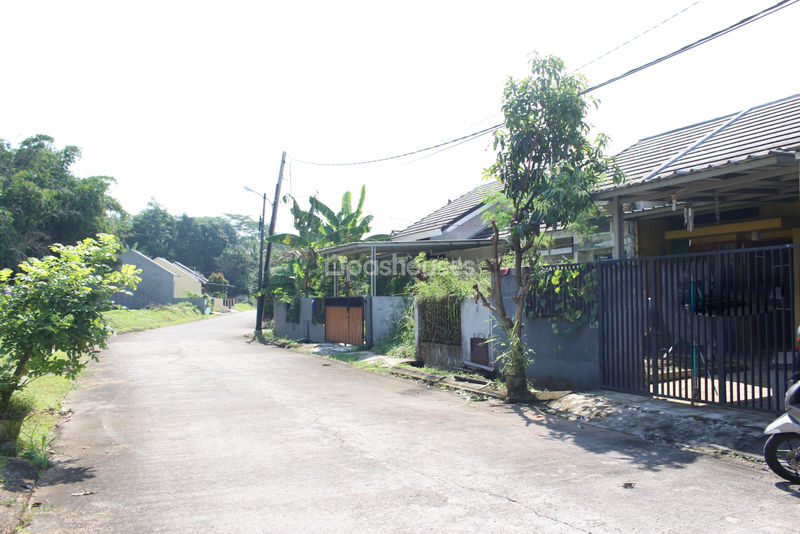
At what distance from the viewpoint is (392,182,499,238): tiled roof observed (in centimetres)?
1989

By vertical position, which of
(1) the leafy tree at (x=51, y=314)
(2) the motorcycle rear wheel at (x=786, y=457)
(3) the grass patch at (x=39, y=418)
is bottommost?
(3) the grass patch at (x=39, y=418)

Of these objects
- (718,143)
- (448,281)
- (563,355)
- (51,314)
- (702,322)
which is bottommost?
(563,355)

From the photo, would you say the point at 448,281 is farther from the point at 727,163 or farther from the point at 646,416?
the point at 727,163

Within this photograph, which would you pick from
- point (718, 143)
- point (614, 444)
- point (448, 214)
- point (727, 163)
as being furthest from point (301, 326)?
point (727, 163)

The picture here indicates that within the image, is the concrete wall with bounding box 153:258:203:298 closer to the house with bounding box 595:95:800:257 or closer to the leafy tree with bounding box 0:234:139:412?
the house with bounding box 595:95:800:257

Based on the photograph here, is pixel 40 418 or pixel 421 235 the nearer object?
pixel 40 418

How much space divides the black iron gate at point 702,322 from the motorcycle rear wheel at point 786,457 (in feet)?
5.08

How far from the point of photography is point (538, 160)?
992 centimetres

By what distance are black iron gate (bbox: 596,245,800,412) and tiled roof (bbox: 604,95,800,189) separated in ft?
4.41

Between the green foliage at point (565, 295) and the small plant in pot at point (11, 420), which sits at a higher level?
the green foliage at point (565, 295)

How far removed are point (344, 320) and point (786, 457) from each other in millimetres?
16069

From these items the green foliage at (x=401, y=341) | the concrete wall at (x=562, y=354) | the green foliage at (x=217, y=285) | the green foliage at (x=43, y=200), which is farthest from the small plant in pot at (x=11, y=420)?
the green foliage at (x=217, y=285)

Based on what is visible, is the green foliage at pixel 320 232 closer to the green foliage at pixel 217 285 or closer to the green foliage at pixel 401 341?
the green foliage at pixel 401 341

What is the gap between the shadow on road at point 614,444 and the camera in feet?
20.4
